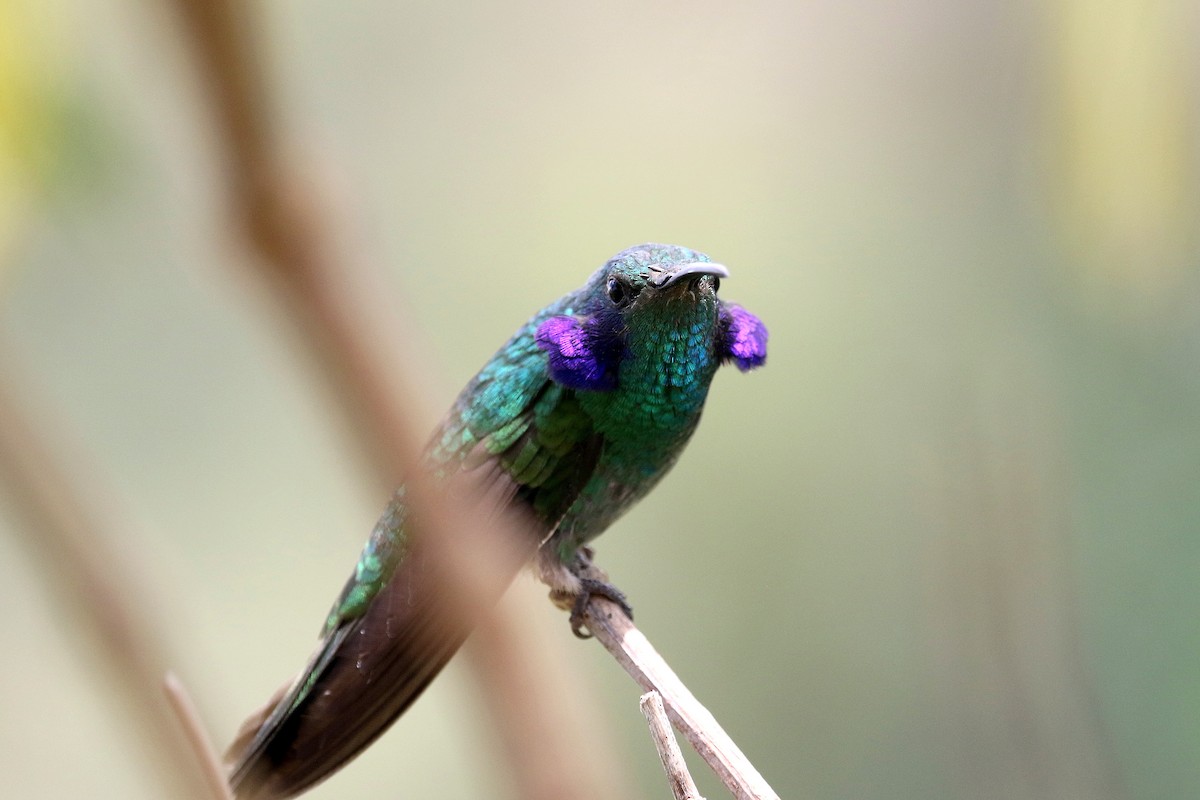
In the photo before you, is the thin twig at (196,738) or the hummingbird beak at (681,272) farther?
the hummingbird beak at (681,272)

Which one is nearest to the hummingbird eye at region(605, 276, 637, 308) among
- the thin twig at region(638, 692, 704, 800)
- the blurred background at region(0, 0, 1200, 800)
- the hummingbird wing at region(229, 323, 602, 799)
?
the hummingbird wing at region(229, 323, 602, 799)

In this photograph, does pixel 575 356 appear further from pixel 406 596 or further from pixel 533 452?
pixel 406 596

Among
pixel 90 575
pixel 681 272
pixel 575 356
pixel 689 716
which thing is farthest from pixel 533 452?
pixel 90 575

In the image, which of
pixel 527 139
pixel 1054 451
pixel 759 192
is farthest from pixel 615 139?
pixel 1054 451

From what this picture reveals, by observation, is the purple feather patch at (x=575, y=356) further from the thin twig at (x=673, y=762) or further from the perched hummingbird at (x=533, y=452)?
the thin twig at (x=673, y=762)

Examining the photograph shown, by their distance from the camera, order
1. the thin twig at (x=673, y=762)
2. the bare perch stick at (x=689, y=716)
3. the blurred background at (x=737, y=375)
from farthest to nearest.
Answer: the blurred background at (x=737, y=375) < the bare perch stick at (x=689, y=716) < the thin twig at (x=673, y=762)

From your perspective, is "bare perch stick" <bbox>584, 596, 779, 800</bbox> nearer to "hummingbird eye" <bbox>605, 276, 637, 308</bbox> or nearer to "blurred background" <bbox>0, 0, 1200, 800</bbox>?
"hummingbird eye" <bbox>605, 276, 637, 308</bbox>

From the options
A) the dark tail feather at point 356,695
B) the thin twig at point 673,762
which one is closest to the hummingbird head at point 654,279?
the dark tail feather at point 356,695
